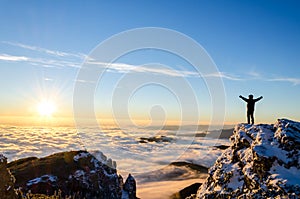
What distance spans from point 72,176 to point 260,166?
54.0 metres

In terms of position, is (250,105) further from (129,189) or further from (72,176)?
(129,189)

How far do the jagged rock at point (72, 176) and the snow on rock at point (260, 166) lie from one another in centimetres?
4413

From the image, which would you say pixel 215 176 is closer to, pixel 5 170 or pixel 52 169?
pixel 5 170

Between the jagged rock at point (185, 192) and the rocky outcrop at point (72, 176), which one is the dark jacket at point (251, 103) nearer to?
the rocky outcrop at point (72, 176)

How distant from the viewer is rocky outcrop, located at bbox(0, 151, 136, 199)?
57669 mm

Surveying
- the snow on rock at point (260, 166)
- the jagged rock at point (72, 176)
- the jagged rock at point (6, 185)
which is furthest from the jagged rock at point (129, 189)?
the jagged rock at point (6, 185)

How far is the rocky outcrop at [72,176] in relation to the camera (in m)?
57.7

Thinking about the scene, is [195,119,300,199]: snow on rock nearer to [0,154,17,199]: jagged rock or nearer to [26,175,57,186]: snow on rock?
[0,154,17,199]: jagged rock

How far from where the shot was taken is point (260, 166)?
557 inches

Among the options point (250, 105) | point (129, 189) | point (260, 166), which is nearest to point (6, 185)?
point (260, 166)

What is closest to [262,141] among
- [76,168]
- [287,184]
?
[287,184]

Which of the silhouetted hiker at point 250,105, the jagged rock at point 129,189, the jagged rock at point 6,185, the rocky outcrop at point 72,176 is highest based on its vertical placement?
the silhouetted hiker at point 250,105

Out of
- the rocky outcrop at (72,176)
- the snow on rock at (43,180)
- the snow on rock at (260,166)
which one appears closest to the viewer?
the snow on rock at (260,166)

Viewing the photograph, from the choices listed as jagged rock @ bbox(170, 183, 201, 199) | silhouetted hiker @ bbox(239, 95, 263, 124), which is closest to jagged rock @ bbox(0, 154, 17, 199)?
silhouetted hiker @ bbox(239, 95, 263, 124)
